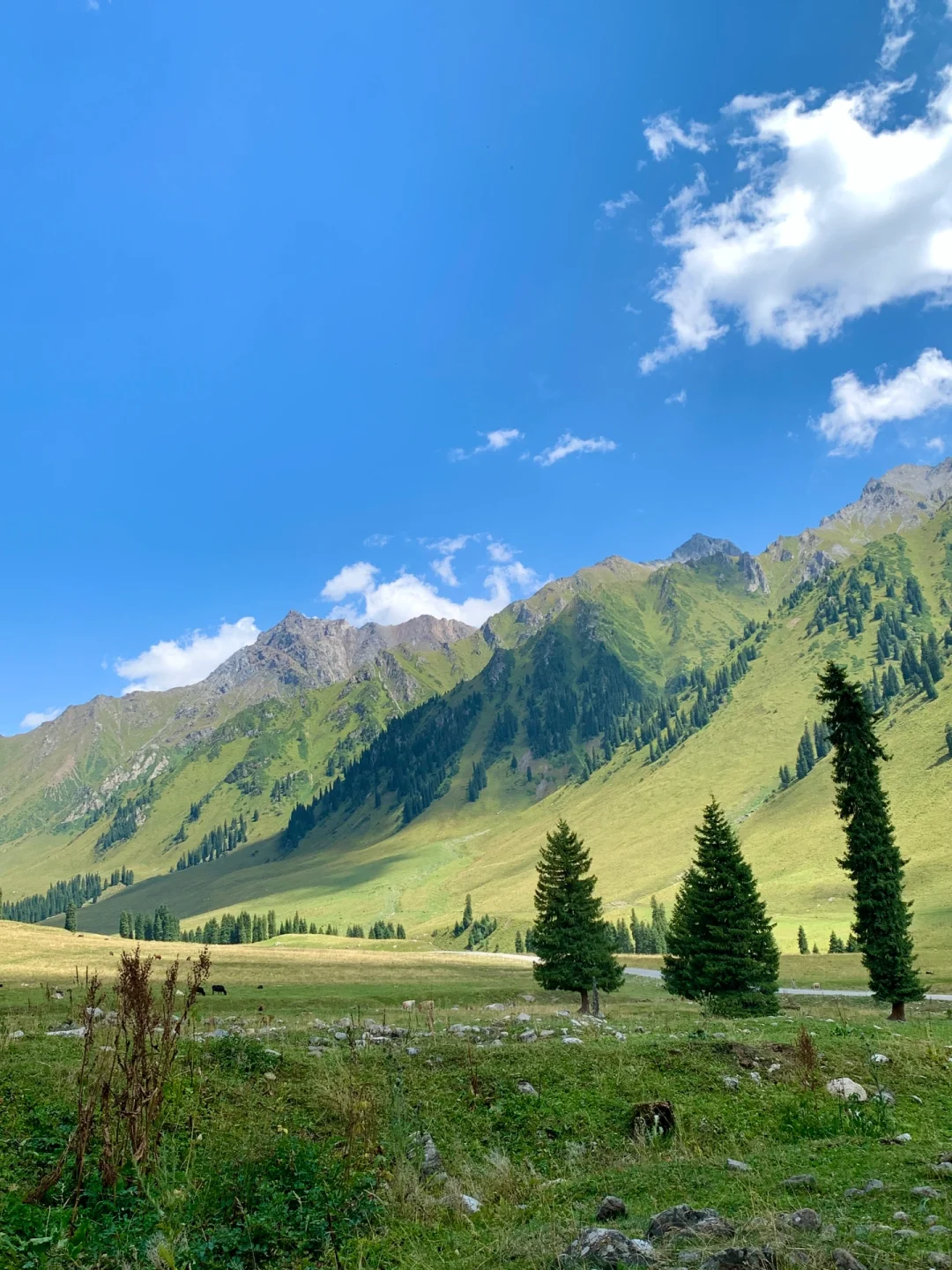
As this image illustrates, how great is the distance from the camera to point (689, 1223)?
24.1 feet

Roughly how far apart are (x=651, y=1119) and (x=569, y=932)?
1560 inches

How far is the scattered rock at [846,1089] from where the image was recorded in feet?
45.4

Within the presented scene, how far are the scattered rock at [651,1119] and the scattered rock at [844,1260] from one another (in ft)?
21.6

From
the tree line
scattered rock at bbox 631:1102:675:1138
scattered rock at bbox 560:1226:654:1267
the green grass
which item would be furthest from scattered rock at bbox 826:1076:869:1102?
the tree line

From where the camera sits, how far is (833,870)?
186875 millimetres

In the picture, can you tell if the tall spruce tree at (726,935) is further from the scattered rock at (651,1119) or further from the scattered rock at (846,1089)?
the scattered rock at (651,1119)

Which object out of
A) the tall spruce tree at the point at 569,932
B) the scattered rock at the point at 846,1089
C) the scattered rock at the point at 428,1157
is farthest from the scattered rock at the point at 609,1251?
the tall spruce tree at the point at 569,932

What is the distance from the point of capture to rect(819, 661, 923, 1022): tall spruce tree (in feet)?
128

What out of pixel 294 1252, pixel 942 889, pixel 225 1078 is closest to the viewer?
pixel 294 1252

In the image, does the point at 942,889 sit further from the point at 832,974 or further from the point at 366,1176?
the point at 366,1176

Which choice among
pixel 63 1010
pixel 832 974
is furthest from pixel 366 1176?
pixel 832 974

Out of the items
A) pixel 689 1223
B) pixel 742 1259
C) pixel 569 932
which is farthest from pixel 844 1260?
pixel 569 932

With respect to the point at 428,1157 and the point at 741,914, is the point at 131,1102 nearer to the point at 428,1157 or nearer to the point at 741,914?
the point at 428,1157

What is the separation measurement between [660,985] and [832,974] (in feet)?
84.5
